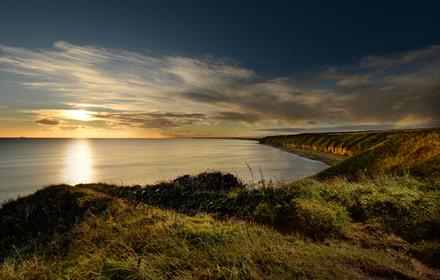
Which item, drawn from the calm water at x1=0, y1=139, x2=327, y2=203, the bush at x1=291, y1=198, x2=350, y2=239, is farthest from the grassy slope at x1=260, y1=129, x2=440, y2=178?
the bush at x1=291, y1=198, x2=350, y2=239

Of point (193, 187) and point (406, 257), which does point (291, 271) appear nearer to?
point (406, 257)

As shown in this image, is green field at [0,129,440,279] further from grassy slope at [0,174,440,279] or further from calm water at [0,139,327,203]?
calm water at [0,139,327,203]

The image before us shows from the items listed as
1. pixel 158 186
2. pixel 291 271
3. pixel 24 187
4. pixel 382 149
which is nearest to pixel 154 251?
pixel 291 271

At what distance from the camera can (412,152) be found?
25.9m

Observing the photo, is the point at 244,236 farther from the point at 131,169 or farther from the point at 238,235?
the point at 131,169

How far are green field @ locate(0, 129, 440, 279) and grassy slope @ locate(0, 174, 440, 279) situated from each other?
0.03 m

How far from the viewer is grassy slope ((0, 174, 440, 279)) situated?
591 cm

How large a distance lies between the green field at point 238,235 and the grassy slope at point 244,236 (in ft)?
0.11

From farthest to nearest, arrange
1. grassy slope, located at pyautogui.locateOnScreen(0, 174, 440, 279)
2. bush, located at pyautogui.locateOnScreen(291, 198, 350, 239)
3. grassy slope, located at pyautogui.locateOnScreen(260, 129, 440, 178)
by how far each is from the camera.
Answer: grassy slope, located at pyautogui.locateOnScreen(260, 129, 440, 178)
bush, located at pyautogui.locateOnScreen(291, 198, 350, 239)
grassy slope, located at pyautogui.locateOnScreen(0, 174, 440, 279)

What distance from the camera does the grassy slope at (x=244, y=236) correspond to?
591 cm

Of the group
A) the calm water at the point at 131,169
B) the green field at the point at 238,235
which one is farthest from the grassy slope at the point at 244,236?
the calm water at the point at 131,169

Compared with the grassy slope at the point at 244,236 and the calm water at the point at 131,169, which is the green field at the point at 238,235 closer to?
the grassy slope at the point at 244,236

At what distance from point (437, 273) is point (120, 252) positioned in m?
7.63

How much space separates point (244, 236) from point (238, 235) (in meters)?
0.27
